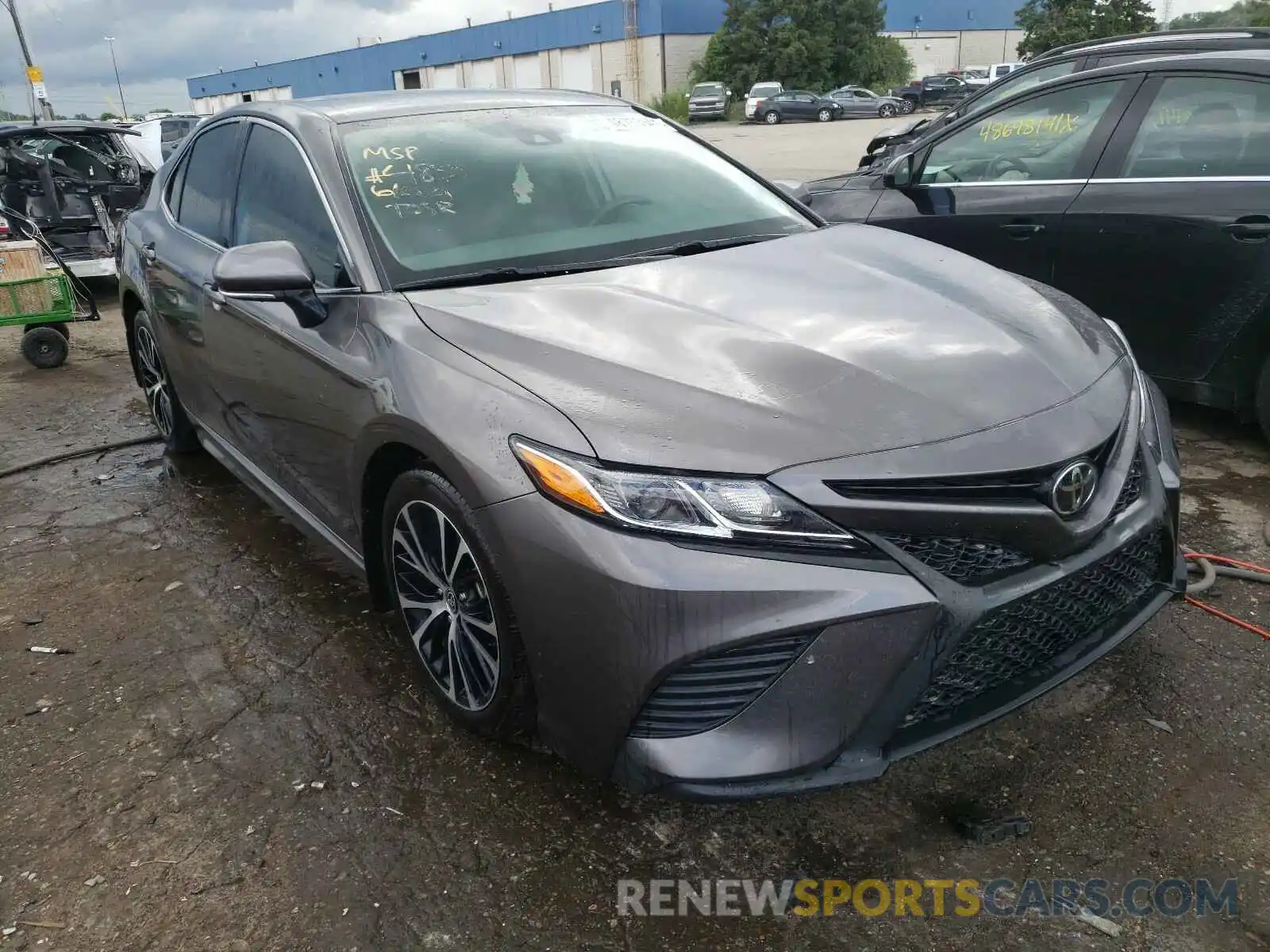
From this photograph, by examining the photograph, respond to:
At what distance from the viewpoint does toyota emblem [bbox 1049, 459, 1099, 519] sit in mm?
1989

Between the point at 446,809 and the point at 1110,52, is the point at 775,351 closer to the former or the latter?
the point at 446,809

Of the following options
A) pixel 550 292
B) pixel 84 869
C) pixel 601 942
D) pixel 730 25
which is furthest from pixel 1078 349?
pixel 730 25

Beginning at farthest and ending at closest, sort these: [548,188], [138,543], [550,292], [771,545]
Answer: [138,543] < [548,188] < [550,292] < [771,545]

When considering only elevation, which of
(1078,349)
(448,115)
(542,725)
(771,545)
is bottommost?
(542,725)

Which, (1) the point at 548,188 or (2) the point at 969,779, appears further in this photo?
(1) the point at 548,188

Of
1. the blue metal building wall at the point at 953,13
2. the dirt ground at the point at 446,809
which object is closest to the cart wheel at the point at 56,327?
the dirt ground at the point at 446,809

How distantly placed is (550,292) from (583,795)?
126 centimetres

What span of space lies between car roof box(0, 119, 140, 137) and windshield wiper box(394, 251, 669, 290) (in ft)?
28.1

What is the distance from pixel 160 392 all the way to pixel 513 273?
2733 mm

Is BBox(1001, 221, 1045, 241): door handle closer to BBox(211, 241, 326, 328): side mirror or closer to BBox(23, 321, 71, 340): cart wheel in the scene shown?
BBox(211, 241, 326, 328): side mirror

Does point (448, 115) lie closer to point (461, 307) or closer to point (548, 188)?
point (548, 188)

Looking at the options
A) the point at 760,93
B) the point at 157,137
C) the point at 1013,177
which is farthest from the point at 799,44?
the point at 1013,177

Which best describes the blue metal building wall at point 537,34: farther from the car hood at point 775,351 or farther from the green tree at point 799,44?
the car hood at point 775,351

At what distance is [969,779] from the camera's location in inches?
93.6
